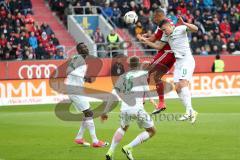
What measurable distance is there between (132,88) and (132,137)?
14.1ft

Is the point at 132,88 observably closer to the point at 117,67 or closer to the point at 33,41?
the point at 117,67

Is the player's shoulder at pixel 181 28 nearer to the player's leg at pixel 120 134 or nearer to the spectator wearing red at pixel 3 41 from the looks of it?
the player's leg at pixel 120 134

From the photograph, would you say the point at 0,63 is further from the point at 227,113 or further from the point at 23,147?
the point at 23,147

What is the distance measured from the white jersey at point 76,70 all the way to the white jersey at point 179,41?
8.43 ft

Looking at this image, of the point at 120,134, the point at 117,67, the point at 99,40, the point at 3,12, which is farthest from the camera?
the point at 99,40

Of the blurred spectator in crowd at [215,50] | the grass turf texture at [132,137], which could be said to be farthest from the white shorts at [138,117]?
the blurred spectator in crowd at [215,50]

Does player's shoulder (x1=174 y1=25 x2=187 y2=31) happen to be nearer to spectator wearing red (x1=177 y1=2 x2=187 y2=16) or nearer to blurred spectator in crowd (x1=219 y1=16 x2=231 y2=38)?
spectator wearing red (x1=177 y1=2 x2=187 y2=16)

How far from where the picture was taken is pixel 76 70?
1508cm

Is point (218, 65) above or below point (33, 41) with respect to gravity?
below

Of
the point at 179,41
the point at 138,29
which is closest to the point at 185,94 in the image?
the point at 179,41

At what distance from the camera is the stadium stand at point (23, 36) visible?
33000 millimetres

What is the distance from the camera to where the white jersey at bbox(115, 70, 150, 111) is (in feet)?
39.6

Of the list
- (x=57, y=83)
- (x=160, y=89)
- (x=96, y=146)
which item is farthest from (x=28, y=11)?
(x=96, y=146)

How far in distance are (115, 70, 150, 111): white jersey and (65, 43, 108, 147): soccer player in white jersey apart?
2.65 m
